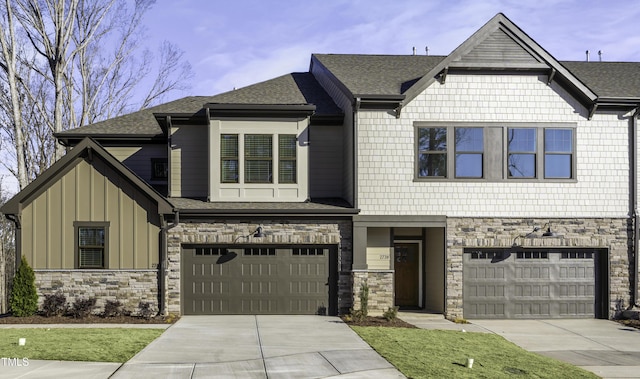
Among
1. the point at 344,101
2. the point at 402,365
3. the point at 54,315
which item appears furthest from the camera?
the point at 344,101

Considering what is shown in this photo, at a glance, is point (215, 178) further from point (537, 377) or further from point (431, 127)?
point (537, 377)

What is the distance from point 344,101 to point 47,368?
38.4ft

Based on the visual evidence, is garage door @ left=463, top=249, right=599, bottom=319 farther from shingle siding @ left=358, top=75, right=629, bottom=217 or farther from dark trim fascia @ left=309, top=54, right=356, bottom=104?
dark trim fascia @ left=309, top=54, right=356, bottom=104

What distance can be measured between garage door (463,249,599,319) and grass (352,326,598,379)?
3197 mm

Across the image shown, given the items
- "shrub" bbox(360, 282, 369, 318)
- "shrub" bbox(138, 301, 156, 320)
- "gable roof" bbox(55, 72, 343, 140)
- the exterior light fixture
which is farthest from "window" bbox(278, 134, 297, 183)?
"shrub" bbox(138, 301, 156, 320)

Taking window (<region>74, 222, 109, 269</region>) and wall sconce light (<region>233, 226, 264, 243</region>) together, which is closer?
window (<region>74, 222, 109, 269</region>)

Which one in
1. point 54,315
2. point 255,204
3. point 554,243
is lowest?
point 54,315

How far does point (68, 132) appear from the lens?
2048 centimetres

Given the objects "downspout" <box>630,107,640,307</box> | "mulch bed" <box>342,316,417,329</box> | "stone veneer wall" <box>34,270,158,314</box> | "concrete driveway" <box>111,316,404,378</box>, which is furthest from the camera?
"downspout" <box>630,107,640,307</box>

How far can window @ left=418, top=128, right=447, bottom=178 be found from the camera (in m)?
17.9

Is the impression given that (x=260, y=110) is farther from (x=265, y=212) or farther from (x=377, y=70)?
(x=377, y=70)

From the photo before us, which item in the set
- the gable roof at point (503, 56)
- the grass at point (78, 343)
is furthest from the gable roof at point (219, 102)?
the grass at point (78, 343)

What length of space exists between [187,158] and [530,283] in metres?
11.0

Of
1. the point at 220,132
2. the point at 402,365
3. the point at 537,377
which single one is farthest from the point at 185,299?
the point at 537,377
